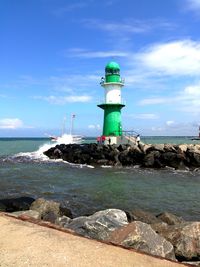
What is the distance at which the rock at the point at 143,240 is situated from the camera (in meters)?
5.86

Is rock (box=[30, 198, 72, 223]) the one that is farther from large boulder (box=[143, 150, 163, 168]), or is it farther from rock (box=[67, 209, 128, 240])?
large boulder (box=[143, 150, 163, 168])

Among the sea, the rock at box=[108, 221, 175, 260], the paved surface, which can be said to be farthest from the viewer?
the sea

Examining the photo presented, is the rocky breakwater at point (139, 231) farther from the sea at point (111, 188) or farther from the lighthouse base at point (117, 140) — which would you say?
the lighthouse base at point (117, 140)

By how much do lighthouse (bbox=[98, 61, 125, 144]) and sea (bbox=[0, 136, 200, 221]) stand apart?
21.3 ft

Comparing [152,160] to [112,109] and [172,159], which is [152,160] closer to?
[172,159]

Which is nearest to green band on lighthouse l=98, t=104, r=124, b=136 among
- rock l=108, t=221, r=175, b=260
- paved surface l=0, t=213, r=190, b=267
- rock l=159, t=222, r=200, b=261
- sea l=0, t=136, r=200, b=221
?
sea l=0, t=136, r=200, b=221

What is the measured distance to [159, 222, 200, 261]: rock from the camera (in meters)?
6.68

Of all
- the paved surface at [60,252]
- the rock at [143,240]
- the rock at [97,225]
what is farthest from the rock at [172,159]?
the paved surface at [60,252]

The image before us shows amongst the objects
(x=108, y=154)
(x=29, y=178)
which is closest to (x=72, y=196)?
(x=29, y=178)

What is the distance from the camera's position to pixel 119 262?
4.33 m

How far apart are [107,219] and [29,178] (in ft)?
44.6

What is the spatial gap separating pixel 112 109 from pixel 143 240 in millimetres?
26769

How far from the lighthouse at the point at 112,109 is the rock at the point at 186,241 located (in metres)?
24.9

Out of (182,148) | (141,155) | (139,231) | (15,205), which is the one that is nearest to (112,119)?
(141,155)
